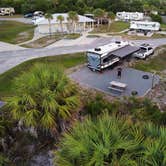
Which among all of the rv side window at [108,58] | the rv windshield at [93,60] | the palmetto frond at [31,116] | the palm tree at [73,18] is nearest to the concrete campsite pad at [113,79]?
the rv windshield at [93,60]

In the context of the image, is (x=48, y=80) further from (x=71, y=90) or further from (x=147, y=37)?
(x=147, y=37)

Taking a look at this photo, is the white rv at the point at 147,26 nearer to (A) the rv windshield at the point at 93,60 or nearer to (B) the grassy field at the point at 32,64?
(B) the grassy field at the point at 32,64

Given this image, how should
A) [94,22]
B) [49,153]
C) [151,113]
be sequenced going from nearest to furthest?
[49,153] < [151,113] < [94,22]

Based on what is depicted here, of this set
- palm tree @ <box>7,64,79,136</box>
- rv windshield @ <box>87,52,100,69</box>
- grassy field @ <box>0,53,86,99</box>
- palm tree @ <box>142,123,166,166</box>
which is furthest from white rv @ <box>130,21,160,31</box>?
palm tree @ <box>142,123,166,166</box>

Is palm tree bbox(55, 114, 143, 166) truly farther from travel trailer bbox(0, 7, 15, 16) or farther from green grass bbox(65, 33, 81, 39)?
travel trailer bbox(0, 7, 15, 16)

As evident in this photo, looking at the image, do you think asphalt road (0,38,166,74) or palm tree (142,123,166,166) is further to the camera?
asphalt road (0,38,166,74)

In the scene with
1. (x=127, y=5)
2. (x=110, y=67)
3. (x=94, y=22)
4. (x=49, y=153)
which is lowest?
(x=49, y=153)

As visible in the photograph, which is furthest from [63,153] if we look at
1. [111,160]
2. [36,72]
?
[36,72]
